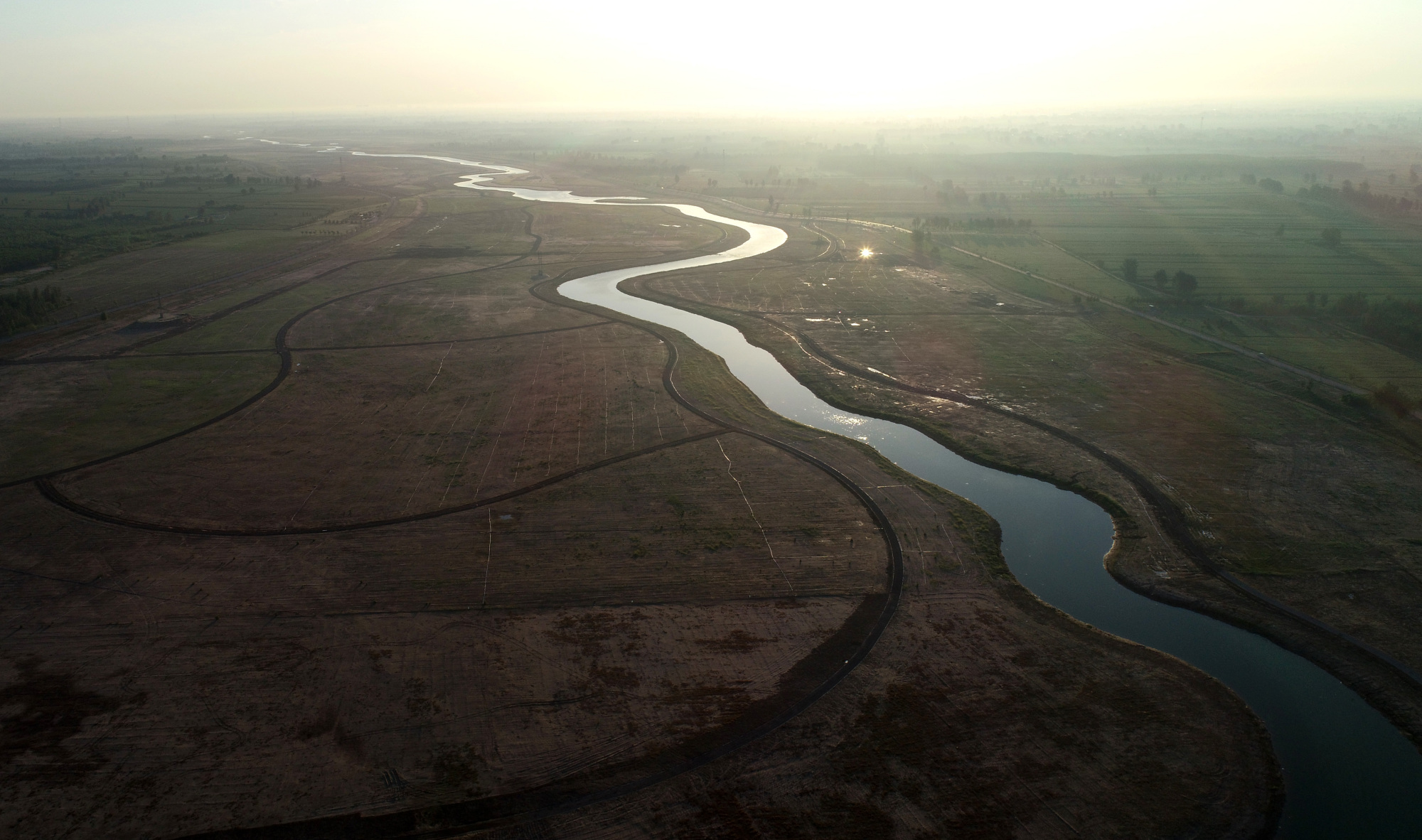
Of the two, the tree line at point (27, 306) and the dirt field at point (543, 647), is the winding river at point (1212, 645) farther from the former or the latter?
the tree line at point (27, 306)

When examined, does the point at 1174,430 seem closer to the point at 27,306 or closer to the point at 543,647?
the point at 543,647

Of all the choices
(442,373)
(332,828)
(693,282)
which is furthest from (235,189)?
(332,828)

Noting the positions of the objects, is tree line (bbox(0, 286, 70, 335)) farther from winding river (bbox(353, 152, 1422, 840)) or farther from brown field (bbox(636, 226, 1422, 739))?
winding river (bbox(353, 152, 1422, 840))

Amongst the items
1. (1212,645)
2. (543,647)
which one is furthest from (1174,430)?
(543,647)

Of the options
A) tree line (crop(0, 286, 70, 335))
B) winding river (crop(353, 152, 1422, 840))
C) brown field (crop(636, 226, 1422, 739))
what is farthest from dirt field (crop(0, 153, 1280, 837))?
tree line (crop(0, 286, 70, 335))

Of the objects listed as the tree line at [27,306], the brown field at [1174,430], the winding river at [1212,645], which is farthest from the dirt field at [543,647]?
the tree line at [27,306]

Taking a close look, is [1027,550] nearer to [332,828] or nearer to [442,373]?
[332,828]
